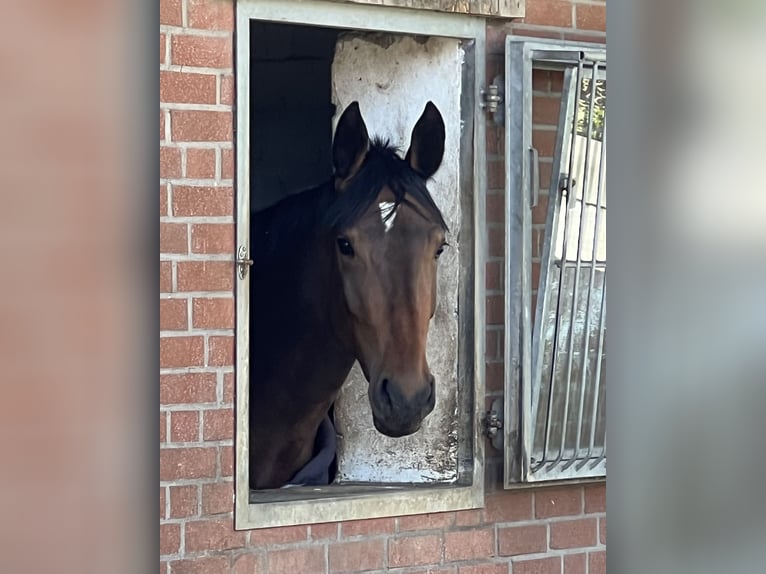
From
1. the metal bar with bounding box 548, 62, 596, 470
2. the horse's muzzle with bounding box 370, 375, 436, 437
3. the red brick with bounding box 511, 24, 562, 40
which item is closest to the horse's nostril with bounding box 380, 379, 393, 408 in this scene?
the horse's muzzle with bounding box 370, 375, 436, 437

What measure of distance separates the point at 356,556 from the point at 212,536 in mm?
495

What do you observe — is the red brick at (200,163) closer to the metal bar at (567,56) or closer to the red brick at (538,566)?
the metal bar at (567,56)

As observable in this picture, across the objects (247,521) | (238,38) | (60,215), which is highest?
(238,38)

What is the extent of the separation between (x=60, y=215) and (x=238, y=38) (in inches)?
107

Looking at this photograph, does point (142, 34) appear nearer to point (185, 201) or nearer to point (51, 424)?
point (51, 424)

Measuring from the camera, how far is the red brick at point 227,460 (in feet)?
10.6

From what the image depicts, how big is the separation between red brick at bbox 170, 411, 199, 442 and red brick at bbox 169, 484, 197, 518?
0.15 metres

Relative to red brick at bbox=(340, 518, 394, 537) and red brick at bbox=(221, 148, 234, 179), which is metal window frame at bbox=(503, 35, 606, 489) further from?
red brick at bbox=(221, 148, 234, 179)

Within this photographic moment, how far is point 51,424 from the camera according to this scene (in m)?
0.56

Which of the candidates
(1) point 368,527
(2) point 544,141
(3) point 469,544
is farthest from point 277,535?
(2) point 544,141

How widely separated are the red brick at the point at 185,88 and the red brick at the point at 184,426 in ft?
3.08

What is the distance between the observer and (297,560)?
10.9ft

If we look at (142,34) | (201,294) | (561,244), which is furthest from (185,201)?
(142,34)

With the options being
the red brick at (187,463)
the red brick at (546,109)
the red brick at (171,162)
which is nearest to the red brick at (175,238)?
the red brick at (171,162)
